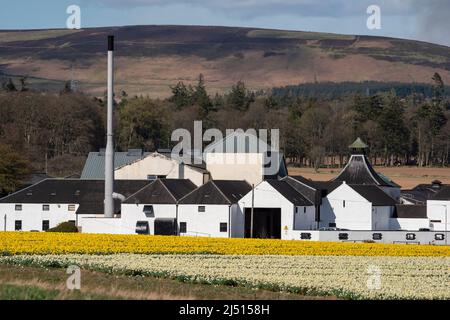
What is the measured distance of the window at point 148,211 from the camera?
84.6 m

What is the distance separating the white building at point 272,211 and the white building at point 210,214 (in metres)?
0.67

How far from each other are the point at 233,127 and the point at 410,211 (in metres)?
71.2

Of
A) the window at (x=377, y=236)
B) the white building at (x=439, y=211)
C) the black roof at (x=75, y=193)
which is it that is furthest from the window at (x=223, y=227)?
the white building at (x=439, y=211)

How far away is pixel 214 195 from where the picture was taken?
8481cm

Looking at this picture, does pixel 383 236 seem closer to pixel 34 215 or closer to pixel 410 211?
pixel 410 211

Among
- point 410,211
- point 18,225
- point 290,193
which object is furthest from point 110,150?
point 410,211

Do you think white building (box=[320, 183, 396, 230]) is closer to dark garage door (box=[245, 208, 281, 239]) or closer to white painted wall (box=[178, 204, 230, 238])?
dark garage door (box=[245, 208, 281, 239])

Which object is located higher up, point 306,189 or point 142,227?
point 306,189

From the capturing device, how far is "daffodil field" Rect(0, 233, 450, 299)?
115 feet

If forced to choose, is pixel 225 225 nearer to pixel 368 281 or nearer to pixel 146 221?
pixel 146 221

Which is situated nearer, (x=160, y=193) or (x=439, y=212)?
(x=160, y=193)
